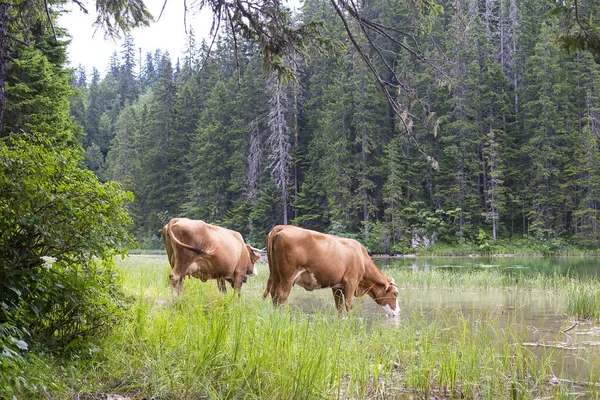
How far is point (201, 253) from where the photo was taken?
827 cm

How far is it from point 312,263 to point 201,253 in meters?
1.85

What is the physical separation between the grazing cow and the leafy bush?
3826 millimetres

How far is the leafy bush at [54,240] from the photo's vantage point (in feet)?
11.6

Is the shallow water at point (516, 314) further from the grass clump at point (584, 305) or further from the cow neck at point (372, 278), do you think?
the cow neck at point (372, 278)

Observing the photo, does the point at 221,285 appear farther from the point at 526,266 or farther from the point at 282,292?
the point at 526,266

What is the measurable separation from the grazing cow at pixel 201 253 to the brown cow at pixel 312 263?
116 cm

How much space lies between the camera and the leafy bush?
3.54 meters

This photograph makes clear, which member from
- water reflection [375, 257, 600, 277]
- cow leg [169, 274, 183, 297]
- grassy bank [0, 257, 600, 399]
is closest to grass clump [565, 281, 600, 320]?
grassy bank [0, 257, 600, 399]

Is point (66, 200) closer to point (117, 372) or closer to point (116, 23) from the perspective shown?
point (117, 372)

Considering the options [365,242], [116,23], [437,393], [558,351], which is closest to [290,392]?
[437,393]

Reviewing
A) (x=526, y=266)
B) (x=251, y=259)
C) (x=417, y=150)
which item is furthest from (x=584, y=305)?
(x=417, y=150)

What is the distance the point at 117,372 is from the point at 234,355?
0.78 metres

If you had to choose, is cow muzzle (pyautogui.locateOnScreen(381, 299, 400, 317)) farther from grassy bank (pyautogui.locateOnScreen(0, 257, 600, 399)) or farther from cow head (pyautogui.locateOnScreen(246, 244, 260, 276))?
grassy bank (pyautogui.locateOnScreen(0, 257, 600, 399))

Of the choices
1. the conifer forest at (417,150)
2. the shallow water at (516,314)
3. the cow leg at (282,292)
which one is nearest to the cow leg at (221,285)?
the shallow water at (516,314)
